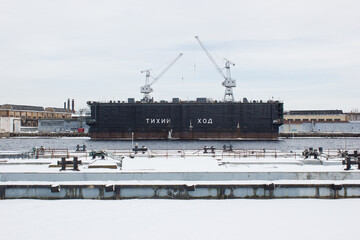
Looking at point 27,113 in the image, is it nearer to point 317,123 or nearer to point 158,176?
point 317,123

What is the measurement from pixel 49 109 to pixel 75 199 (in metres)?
161

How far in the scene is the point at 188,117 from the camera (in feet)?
295

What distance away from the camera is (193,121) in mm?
89812

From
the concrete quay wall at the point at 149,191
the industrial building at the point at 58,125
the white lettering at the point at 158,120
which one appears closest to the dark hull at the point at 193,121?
the white lettering at the point at 158,120
